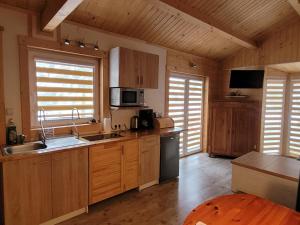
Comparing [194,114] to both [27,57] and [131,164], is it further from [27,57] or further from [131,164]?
[27,57]

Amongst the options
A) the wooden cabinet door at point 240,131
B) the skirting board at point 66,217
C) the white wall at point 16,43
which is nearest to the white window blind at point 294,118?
the wooden cabinet door at point 240,131

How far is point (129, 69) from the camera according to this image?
10.5ft

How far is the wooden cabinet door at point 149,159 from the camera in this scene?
3215mm

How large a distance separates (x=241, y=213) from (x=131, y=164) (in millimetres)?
1870

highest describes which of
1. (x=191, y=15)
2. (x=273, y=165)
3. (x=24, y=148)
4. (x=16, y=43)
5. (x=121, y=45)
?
(x=191, y=15)

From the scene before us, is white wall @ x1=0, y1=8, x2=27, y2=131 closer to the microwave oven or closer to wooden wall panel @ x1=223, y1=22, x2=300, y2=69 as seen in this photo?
the microwave oven

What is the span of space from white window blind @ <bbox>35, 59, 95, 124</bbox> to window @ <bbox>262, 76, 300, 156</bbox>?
4087 mm

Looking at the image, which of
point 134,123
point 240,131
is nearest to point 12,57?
Answer: point 134,123

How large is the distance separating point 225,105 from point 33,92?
4.03 metres

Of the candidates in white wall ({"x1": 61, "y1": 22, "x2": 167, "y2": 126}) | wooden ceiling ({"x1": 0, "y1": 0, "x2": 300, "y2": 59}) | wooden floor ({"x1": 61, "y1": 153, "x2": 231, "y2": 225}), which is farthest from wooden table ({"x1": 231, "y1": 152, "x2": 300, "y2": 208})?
wooden ceiling ({"x1": 0, "y1": 0, "x2": 300, "y2": 59})

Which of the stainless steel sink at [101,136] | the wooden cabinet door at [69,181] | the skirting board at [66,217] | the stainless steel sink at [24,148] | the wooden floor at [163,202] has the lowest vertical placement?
the wooden floor at [163,202]

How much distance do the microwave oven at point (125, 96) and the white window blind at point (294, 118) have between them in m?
3.87

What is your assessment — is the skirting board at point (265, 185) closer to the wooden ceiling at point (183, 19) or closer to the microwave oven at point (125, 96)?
the microwave oven at point (125, 96)

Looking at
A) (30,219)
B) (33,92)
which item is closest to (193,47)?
(33,92)
